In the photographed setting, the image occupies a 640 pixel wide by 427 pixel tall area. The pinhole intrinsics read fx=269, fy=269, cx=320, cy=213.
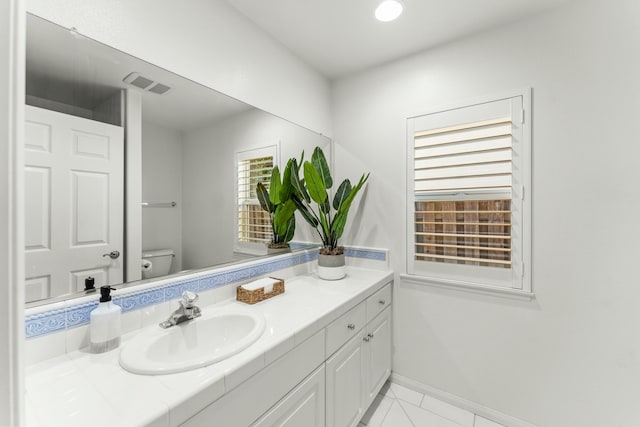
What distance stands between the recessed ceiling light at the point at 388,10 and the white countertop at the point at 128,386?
1703mm

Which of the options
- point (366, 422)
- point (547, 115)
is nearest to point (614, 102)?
point (547, 115)

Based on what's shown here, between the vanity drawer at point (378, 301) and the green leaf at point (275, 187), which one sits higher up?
the green leaf at point (275, 187)

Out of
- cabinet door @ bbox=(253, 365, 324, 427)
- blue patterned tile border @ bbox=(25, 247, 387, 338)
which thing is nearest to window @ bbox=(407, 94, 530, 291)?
blue patterned tile border @ bbox=(25, 247, 387, 338)

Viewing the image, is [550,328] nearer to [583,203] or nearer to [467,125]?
[583,203]

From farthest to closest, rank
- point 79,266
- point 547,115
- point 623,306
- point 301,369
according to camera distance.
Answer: point 547,115 < point 623,306 < point 301,369 < point 79,266

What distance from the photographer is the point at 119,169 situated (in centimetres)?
110

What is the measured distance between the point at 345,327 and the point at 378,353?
567 millimetres

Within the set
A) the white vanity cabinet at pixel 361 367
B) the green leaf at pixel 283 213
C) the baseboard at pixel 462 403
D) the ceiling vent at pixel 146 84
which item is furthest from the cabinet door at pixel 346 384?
the ceiling vent at pixel 146 84

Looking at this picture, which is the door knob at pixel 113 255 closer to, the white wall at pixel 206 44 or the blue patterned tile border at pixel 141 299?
the blue patterned tile border at pixel 141 299

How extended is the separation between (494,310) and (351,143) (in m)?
1.55

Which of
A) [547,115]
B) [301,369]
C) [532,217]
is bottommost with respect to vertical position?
[301,369]

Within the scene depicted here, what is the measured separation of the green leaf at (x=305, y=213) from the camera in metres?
1.88

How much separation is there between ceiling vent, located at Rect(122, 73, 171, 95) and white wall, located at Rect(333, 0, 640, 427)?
5.10 ft

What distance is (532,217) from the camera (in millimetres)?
1570
